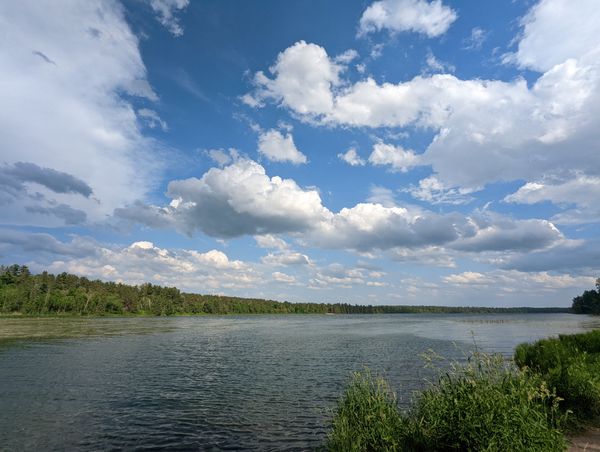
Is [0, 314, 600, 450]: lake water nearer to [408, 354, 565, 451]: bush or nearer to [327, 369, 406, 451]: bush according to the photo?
[327, 369, 406, 451]: bush

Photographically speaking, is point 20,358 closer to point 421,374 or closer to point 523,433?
point 421,374

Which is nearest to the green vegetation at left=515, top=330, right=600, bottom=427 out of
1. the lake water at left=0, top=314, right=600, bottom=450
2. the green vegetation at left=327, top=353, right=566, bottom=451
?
the green vegetation at left=327, top=353, right=566, bottom=451

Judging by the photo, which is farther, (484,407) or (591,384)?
(591,384)

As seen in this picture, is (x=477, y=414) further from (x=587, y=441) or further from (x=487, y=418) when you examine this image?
(x=587, y=441)

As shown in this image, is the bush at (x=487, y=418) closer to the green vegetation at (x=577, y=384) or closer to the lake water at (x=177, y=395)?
the green vegetation at (x=577, y=384)

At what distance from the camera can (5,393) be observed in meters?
32.3

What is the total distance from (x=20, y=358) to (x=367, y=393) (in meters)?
52.0

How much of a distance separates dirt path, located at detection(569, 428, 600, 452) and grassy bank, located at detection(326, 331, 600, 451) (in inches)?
21.8

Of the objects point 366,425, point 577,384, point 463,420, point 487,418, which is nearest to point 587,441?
point 577,384

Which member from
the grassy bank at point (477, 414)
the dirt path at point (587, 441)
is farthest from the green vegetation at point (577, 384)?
the dirt path at point (587, 441)

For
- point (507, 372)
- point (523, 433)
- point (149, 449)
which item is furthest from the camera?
point (149, 449)

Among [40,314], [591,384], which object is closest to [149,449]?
[591,384]

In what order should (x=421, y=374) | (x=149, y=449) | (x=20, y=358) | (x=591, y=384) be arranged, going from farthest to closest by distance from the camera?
(x=20, y=358), (x=421, y=374), (x=149, y=449), (x=591, y=384)

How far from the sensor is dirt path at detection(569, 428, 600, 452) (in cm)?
1479
